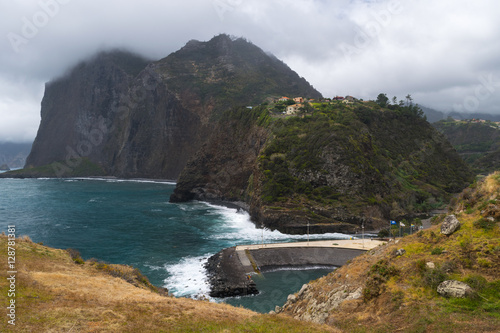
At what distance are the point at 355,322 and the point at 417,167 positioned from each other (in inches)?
4205

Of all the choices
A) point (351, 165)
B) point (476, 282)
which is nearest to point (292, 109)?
point (351, 165)

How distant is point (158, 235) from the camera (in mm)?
71875

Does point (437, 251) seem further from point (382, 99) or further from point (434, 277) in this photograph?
point (382, 99)

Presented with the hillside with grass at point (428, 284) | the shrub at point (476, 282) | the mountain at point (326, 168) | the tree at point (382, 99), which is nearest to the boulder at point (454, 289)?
the hillside with grass at point (428, 284)

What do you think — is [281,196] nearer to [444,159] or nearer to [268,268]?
[268,268]

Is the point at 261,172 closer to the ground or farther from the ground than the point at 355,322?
farther from the ground

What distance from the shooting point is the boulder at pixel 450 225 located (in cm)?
2239

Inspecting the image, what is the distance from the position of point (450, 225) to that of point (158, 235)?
6254 cm

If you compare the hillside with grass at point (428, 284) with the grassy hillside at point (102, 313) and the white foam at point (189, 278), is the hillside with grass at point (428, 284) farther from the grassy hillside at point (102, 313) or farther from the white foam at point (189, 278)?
the white foam at point (189, 278)

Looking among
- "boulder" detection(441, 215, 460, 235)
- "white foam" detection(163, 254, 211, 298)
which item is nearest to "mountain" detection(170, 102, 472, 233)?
"white foam" detection(163, 254, 211, 298)

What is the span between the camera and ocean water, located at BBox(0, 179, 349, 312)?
4484cm

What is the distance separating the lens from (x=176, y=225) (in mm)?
82375

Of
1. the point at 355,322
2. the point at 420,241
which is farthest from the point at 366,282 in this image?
the point at 420,241

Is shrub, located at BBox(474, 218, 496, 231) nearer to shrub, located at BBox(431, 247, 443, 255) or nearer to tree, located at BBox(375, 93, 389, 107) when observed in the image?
shrub, located at BBox(431, 247, 443, 255)
